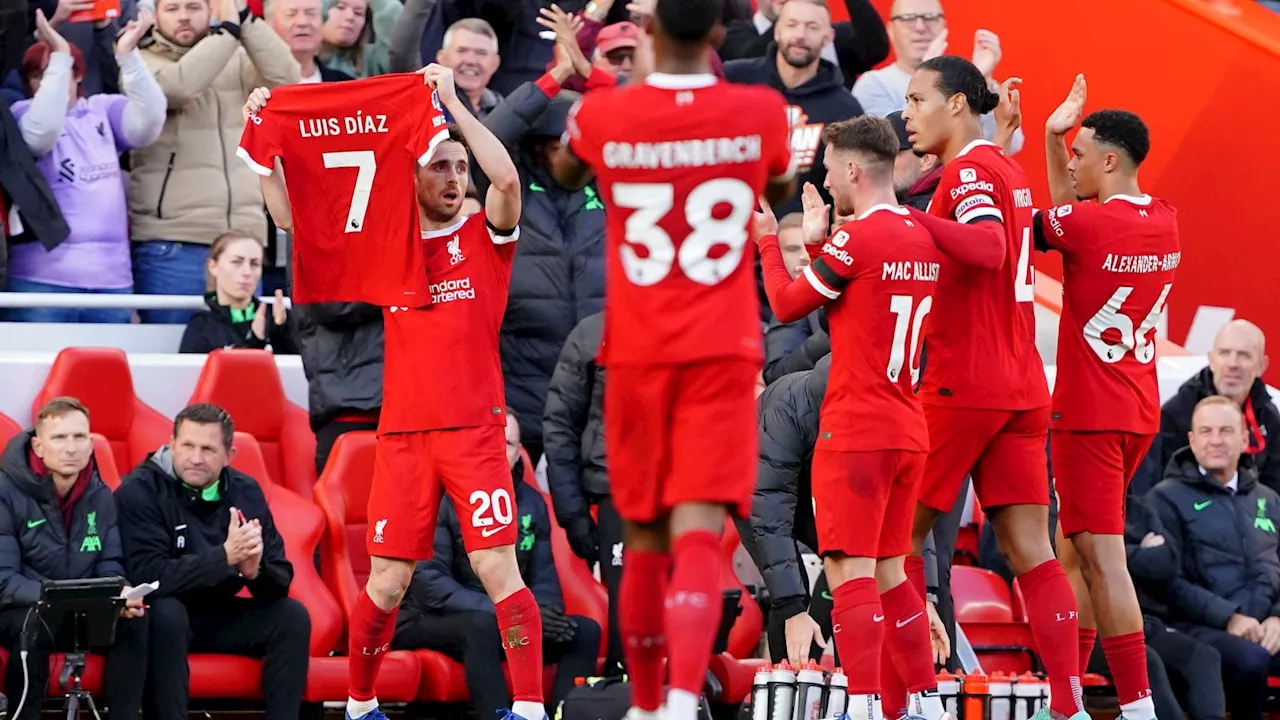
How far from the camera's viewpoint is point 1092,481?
8172 millimetres

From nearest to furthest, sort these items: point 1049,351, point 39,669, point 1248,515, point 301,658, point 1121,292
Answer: point 1121,292 < point 39,669 < point 301,658 < point 1248,515 < point 1049,351

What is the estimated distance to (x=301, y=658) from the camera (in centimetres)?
952

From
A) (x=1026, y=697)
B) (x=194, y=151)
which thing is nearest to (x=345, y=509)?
(x=194, y=151)

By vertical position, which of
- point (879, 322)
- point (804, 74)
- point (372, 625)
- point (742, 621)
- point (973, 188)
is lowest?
point (742, 621)

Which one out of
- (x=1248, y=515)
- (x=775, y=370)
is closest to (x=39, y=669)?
(x=775, y=370)

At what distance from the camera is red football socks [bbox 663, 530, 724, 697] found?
18.4ft

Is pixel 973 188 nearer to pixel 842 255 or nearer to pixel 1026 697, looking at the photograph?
pixel 842 255

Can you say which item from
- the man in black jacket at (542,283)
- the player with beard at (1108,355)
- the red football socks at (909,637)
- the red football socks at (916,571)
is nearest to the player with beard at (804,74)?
the man in black jacket at (542,283)

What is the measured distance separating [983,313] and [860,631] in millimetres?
1389

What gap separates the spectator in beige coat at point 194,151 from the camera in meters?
11.1

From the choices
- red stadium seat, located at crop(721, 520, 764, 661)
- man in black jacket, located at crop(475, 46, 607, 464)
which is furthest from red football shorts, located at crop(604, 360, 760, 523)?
man in black jacket, located at crop(475, 46, 607, 464)

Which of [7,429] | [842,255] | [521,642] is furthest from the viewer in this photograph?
[7,429]

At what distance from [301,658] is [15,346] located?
2.56m

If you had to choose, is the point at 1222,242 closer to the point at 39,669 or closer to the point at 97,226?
A: the point at 97,226
